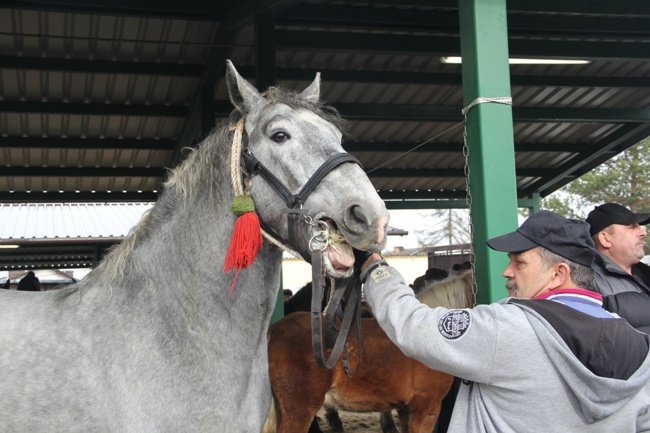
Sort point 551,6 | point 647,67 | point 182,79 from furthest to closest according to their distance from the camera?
point 647,67 < point 182,79 < point 551,6

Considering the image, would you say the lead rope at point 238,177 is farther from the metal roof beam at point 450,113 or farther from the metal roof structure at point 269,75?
the metal roof beam at point 450,113

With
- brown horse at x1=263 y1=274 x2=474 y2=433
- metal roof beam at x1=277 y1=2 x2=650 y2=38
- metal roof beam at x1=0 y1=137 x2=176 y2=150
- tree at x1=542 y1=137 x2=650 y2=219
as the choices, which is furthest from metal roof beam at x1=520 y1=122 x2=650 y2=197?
tree at x1=542 y1=137 x2=650 y2=219

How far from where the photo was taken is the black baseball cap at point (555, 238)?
2.29 meters

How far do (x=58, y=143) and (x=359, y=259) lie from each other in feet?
32.0

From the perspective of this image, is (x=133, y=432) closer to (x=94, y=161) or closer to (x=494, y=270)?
(x=494, y=270)

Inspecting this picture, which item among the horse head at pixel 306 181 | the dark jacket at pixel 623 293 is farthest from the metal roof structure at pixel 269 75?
the horse head at pixel 306 181

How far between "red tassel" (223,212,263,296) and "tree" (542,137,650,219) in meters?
27.0

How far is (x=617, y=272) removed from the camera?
351 centimetres

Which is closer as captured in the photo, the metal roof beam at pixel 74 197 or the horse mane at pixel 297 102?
the horse mane at pixel 297 102

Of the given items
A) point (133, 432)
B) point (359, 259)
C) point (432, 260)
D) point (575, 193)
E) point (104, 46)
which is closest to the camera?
point (133, 432)

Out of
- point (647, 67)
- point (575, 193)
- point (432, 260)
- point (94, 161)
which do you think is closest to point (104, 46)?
point (94, 161)

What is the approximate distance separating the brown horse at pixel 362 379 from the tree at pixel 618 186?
23833mm

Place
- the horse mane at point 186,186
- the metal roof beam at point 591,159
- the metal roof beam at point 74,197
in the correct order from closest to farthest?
the horse mane at point 186,186
the metal roof beam at point 591,159
the metal roof beam at point 74,197

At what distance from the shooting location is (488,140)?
11.7 ft
